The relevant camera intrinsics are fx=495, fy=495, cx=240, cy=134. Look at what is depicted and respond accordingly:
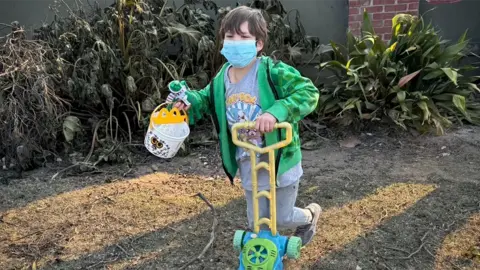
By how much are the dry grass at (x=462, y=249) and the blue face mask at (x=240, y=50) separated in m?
1.66

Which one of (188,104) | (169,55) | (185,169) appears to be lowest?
(185,169)

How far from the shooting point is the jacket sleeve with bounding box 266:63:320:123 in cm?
226

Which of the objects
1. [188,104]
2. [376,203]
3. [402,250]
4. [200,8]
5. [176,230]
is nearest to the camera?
[188,104]

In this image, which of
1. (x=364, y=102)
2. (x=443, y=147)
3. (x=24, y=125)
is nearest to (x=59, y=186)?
(x=24, y=125)

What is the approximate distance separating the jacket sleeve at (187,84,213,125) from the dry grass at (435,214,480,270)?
1.63 metres

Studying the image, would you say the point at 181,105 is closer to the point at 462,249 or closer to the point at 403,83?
the point at 462,249

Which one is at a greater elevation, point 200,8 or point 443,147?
point 200,8

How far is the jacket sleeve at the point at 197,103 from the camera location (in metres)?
2.58

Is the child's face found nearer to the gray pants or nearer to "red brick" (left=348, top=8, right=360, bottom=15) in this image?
the gray pants

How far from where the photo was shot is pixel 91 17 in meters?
5.29

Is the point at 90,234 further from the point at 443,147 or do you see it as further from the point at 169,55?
the point at 443,147

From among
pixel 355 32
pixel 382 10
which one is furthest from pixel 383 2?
pixel 355 32

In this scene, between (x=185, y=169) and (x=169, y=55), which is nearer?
(x=185, y=169)

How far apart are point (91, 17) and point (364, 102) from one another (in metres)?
3.00
